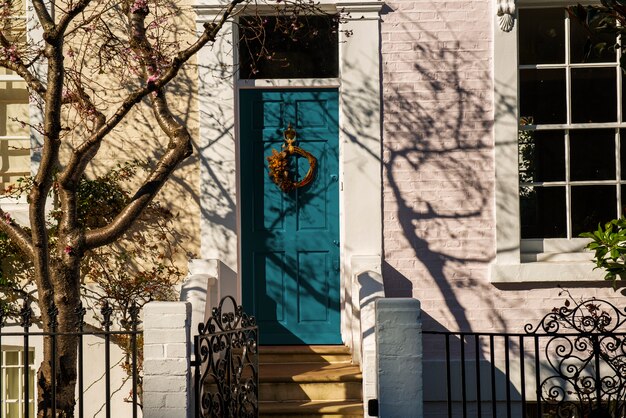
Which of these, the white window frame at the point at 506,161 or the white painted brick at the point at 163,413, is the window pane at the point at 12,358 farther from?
the white window frame at the point at 506,161

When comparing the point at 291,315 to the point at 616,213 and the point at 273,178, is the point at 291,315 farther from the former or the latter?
the point at 616,213

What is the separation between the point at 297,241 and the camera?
9.13 meters

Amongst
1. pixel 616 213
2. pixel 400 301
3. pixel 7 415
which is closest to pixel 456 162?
pixel 616 213

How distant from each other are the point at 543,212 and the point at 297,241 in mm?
2239

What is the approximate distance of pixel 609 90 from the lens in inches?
358

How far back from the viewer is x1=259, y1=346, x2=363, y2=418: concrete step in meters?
7.68

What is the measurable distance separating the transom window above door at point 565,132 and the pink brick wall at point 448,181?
39 cm

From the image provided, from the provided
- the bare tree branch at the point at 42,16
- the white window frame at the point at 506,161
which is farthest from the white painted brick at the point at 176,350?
the white window frame at the point at 506,161

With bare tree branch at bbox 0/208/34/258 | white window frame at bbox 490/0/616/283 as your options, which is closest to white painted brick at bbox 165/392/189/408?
bare tree branch at bbox 0/208/34/258

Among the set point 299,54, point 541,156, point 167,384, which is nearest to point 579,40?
point 541,156

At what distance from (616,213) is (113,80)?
4690 millimetres

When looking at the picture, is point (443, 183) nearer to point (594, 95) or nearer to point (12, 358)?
point (594, 95)

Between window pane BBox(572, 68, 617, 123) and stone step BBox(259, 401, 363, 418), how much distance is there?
340 centimetres

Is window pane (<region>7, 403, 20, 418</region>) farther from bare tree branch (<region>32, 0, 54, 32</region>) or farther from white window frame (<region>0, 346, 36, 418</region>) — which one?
bare tree branch (<region>32, 0, 54, 32</region>)
